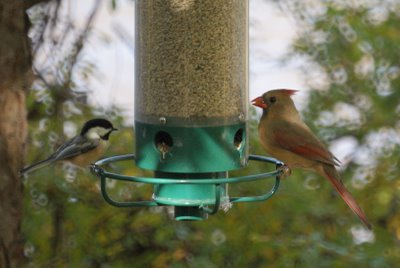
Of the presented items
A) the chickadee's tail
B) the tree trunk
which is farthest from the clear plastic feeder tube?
the chickadee's tail

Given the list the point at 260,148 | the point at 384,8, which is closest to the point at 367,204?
the point at 260,148

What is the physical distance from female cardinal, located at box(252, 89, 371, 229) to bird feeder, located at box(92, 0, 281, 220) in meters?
0.68

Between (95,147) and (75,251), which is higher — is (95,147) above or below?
above

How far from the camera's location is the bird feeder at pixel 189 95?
430 cm

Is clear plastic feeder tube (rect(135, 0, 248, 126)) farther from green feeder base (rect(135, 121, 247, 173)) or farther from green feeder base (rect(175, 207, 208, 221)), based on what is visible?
green feeder base (rect(175, 207, 208, 221))

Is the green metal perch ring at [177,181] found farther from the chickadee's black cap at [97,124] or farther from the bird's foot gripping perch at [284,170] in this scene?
the chickadee's black cap at [97,124]

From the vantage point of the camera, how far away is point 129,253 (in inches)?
230

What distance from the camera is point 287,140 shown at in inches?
202

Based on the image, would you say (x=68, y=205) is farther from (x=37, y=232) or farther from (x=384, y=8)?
(x=384, y=8)

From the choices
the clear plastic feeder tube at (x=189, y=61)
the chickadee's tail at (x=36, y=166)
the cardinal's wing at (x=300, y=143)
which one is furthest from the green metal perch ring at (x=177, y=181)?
the chickadee's tail at (x=36, y=166)

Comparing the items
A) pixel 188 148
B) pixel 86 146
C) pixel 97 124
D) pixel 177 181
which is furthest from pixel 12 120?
pixel 177 181

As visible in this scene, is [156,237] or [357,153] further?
[357,153]

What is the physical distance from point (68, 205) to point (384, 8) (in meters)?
2.53

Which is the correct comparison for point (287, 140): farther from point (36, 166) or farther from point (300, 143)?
point (36, 166)
